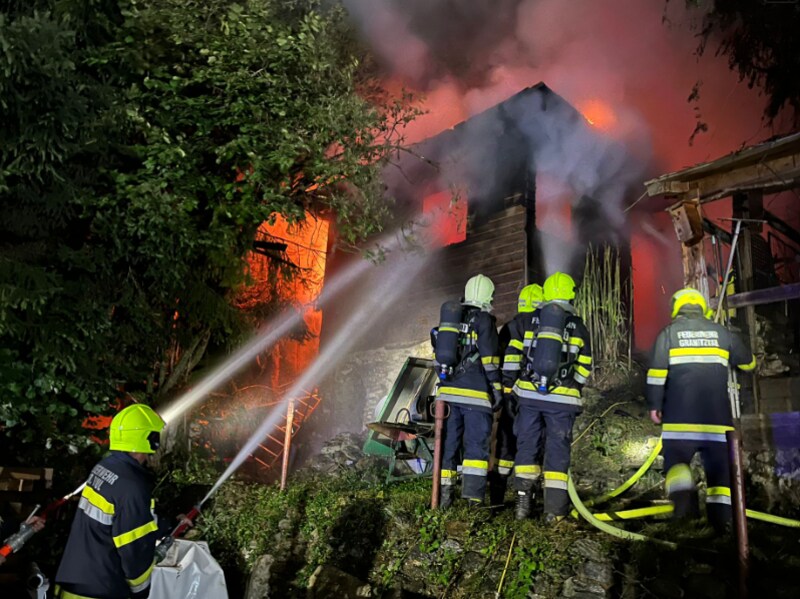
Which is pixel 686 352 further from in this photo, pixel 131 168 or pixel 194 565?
pixel 131 168

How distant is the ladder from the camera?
529 inches

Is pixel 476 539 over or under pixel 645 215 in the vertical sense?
under

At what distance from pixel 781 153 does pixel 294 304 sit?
820 cm

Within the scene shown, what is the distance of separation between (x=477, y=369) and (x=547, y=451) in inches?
40.6

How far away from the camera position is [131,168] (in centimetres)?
712

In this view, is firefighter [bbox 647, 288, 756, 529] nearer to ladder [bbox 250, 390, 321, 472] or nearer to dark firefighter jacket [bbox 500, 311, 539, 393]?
dark firefighter jacket [bbox 500, 311, 539, 393]

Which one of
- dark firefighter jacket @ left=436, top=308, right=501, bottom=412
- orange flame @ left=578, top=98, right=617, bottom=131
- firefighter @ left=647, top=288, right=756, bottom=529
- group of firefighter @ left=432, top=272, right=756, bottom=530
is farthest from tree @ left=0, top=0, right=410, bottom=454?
orange flame @ left=578, top=98, right=617, bottom=131

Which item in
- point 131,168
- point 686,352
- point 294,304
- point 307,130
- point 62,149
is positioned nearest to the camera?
point 686,352

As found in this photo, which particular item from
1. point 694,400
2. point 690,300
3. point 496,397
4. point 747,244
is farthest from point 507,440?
point 747,244

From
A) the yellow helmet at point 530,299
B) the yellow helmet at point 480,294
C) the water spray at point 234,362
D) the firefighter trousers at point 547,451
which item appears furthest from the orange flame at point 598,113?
the firefighter trousers at point 547,451

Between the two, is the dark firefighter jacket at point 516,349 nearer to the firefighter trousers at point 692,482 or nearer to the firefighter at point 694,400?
the firefighter at point 694,400

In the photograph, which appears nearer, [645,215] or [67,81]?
[67,81]

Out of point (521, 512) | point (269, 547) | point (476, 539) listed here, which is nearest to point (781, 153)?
point (521, 512)

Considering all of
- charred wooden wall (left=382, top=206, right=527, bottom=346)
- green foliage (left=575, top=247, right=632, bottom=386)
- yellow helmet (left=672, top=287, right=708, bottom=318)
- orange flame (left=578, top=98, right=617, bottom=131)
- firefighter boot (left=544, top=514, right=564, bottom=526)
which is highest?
orange flame (left=578, top=98, right=617, bottom=131)
